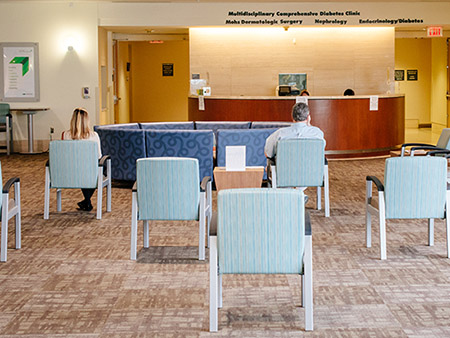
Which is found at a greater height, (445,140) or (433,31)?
(433,31)

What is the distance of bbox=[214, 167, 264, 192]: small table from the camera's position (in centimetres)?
723

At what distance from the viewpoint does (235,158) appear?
23.8 ft

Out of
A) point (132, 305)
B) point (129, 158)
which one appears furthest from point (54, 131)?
point (132, 305)

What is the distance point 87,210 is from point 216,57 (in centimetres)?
859

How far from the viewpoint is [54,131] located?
48.6 feet

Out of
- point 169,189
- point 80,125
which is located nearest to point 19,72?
point 80,125

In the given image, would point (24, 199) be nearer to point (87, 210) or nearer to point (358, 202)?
point (87, 210)

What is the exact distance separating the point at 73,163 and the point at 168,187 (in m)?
2.05

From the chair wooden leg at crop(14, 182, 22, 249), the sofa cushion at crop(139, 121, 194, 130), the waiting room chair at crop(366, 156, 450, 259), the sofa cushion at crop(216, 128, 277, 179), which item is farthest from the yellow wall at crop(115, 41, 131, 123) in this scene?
the waiting room chair at crop(366, 156, 450, 259)

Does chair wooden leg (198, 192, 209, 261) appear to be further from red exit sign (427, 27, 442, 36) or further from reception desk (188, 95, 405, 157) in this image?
red exit sign (427, 27, 442, 36)

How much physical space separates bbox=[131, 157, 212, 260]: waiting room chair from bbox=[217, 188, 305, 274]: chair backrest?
161cm

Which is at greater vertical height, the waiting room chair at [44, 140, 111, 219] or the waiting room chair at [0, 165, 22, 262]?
the waiting room chair at [44, 140, 111, 219]

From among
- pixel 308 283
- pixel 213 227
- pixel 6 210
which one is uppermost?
pixel 213 227

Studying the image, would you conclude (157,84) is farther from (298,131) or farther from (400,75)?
(298,131)
